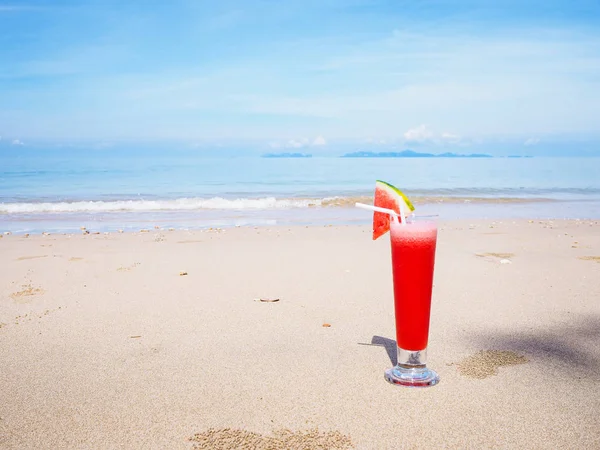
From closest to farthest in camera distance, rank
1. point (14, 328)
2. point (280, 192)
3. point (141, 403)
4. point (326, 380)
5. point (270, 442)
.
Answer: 1. point (270, 442)
2. point (141, 403)
3. point (326, 380)
4. point (14, 328)
5. point (280, 192)

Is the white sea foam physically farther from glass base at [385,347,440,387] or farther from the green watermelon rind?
glass base at [385,347,440,387]

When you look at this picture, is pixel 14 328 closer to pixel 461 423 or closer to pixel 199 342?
pixel 199 342

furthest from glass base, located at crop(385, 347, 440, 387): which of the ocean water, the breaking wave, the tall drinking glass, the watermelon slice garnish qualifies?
the breaking wave

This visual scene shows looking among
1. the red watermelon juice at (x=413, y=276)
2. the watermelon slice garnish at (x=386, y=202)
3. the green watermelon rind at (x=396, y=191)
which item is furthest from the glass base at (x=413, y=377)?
the green watermelon rind at (x=396, y=191)

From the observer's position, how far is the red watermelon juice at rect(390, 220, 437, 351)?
7.86 feet

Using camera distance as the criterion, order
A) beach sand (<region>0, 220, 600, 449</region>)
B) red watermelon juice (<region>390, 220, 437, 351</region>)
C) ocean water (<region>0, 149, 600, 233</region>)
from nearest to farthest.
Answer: beach sand (<region>0, 220, 600, 449</region>)
red watermelon juice (<region>390, 220, 437, 351</region>)
ocean water (<region>0, 149, 600, 233</region>)

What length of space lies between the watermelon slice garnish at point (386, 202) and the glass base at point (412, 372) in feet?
1.97

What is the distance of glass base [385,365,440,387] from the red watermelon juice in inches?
4.1

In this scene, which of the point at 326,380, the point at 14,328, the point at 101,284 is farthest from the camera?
the point at 101,284

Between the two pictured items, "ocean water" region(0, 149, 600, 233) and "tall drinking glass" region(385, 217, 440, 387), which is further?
"ocean water" region(0, 149, 600, 233)

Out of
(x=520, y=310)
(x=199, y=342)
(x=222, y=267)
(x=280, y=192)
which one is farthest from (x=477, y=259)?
(x=280, y=192)

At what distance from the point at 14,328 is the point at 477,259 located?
4.60m

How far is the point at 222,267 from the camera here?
551 centimetres

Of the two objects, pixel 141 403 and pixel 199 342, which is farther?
pixel 199 342
